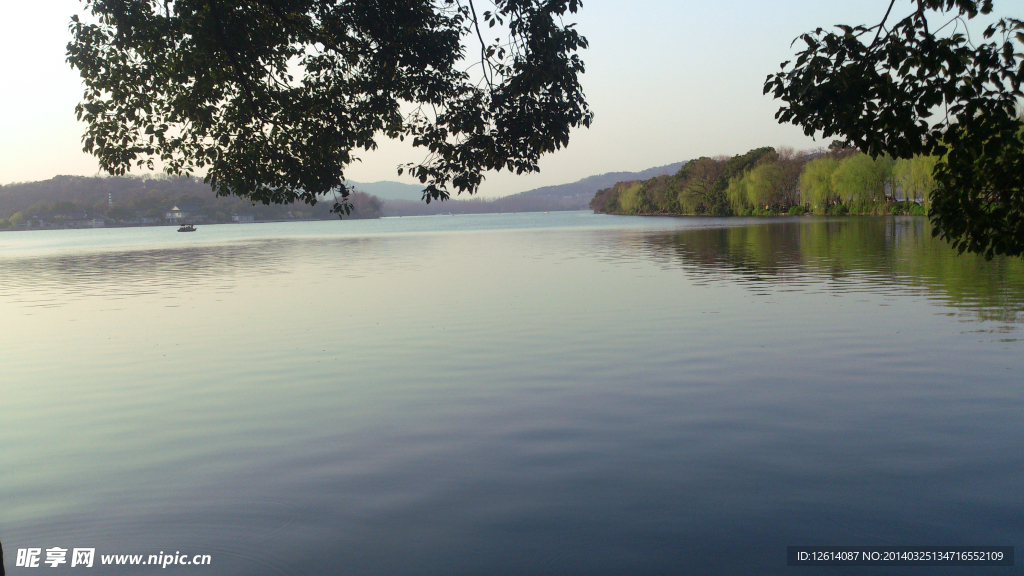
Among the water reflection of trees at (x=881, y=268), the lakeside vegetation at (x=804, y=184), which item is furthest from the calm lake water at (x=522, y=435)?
the lakeside vegetation at (x=804, y=184)

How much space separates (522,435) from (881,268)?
2536 centimetres

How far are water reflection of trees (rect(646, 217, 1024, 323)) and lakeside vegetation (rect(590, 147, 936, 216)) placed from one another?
617 inches

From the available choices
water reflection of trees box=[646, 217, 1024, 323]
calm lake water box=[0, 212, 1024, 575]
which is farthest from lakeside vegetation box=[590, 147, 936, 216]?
calm lake water box=[0, 212, 1024, 575]

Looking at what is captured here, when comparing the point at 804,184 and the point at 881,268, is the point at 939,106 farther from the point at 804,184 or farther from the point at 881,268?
the point at 804,184

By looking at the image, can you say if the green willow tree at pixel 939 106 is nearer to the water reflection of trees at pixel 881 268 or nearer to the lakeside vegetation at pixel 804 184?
the water reflection of trees at pixel 881 268

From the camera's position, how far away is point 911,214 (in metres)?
100

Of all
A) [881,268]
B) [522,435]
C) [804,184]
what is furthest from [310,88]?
[804,184]

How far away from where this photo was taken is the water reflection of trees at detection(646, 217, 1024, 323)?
20.9 metres

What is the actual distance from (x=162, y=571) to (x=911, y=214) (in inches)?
4317

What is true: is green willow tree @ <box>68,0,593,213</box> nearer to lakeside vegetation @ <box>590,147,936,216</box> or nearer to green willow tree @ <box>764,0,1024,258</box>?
green willow tree @ <box>764,0,1024,258</box>

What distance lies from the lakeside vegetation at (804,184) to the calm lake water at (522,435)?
149ft

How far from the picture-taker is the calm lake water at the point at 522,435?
6094 millimetres

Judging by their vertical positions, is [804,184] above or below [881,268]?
above

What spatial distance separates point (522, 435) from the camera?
896 cm
